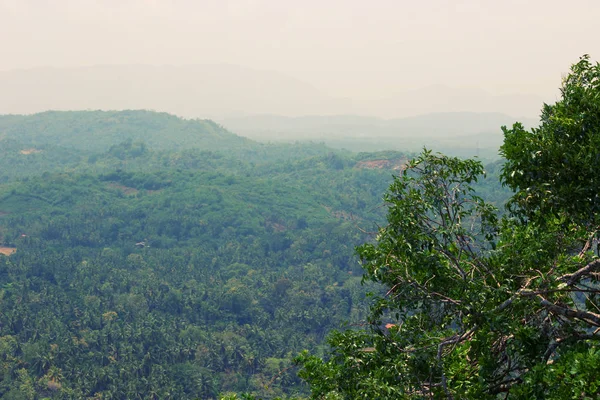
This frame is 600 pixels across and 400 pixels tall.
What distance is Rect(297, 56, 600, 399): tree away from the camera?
21.8ft

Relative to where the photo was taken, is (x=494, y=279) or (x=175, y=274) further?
(x=175, y=274)

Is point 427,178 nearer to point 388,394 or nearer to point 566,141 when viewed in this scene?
point 566,141

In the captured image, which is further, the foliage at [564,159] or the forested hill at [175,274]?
the forested hill at [175,274]

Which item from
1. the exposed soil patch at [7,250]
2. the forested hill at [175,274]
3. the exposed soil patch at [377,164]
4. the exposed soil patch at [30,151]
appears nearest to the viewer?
the forested hill at [175,274]

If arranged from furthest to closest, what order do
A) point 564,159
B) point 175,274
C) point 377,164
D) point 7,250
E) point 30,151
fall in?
point 30,151 → point 377,164 → point 7,250 → point 175,274 → point 564,159

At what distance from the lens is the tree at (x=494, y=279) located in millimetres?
6655

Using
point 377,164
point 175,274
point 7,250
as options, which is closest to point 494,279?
point 175,274

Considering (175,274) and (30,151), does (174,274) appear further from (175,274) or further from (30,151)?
(30,151)

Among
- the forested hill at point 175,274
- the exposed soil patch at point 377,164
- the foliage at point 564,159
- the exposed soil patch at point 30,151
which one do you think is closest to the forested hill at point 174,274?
the forested hill at point 175,274

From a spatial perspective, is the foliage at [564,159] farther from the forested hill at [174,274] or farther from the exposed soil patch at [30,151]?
the exposed soil patch at [30,151]

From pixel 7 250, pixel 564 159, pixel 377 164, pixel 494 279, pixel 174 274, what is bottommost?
pixel 174 274

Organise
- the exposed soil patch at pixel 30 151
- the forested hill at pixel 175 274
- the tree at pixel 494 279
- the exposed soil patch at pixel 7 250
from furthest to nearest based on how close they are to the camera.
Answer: the exposed soil patch at pixel 30 151
the exposed soil patch at pixel 7 250
the forested hill at pixel 175 274
the tree at pixel 494 279

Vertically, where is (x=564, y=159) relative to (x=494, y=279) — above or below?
above

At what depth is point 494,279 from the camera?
709 cm
